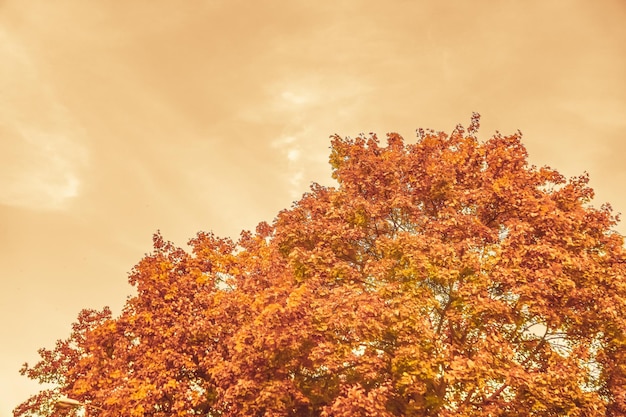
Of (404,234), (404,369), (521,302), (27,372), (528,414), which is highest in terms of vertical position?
(27,372)

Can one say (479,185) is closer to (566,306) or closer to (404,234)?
(404,234)

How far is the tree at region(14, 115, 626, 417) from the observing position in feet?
43.0

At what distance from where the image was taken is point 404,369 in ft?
44.8

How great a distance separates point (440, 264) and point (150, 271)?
1485cm

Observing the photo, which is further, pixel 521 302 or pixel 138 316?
pixel 138 316

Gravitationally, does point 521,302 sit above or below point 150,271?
below

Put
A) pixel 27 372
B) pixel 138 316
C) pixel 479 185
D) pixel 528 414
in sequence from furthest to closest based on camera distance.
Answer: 1. pixel 27 372
2. pixel 138 316
3. pixel 479 185
4. pixel 528 414

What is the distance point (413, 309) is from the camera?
13430 millimetres

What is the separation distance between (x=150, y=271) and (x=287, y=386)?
432 inches

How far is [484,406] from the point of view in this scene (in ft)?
43.9

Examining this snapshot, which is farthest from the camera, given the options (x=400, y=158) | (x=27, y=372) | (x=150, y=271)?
(x=27, y=372)

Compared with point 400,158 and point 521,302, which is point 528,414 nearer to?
point 521,302

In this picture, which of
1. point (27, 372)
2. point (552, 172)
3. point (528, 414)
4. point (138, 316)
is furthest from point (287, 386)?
point (27, 372)

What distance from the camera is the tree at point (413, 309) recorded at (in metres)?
13.1
